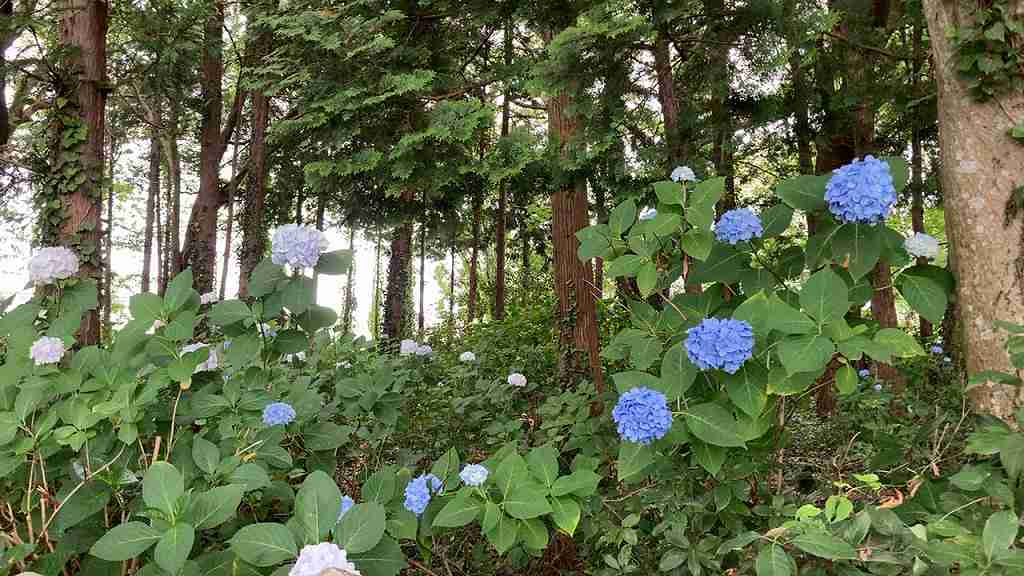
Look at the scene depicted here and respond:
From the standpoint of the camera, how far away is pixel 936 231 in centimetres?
1087

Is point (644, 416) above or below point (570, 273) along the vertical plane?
below

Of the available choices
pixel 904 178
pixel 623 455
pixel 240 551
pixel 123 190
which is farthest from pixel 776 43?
pixel 123 190

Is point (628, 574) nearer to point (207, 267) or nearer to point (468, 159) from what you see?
point (468, 159)

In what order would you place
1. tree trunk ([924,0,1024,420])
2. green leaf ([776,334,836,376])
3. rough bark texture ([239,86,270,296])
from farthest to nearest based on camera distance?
rough bark texture ([239,86,270,296])
tree trunk ([924,0,1024,420])
green leaf ([776,334,836,376])

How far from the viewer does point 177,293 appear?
1.61 meters

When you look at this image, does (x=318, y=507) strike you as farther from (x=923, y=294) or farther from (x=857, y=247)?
(x=923, y=294)

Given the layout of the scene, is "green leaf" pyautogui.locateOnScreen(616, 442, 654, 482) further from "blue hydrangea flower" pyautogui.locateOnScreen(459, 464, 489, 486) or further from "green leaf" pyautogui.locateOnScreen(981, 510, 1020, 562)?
"green leaf" pyautogui.locateOnScreen(981, 510, 1020, 562)

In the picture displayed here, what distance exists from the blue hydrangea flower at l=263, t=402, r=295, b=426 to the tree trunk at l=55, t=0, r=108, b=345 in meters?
5.56

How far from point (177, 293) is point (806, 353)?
1515 mm

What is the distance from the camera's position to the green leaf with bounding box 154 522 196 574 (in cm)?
103

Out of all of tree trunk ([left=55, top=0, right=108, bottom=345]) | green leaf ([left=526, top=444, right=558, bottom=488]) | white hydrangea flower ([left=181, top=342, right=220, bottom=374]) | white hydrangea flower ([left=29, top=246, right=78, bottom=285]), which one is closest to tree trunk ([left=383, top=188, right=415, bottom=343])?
tree trunk ([left=55, top=0, right=108, bottom=345])

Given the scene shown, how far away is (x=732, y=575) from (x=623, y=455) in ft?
1.37

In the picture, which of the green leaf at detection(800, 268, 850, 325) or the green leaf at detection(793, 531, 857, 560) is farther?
the green leaf at detection(800, 268, 850, 325)

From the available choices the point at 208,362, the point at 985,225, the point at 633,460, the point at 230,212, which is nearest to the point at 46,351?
the point at 208,362
